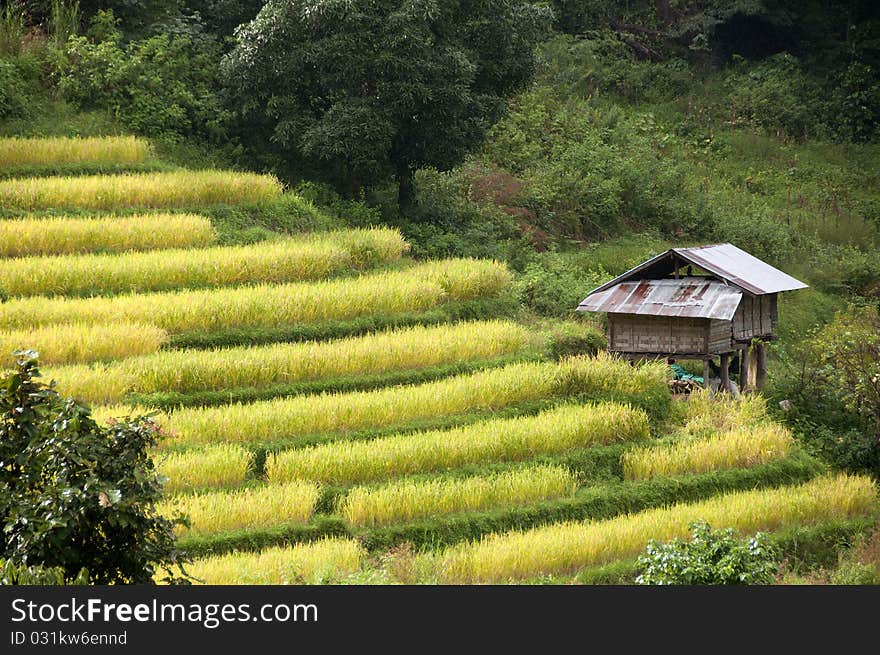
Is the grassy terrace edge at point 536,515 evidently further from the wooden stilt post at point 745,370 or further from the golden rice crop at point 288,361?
the wooden stilt post at point 745,370

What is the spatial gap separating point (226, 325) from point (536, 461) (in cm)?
414

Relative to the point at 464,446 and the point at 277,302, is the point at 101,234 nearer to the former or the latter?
the point at 277,302

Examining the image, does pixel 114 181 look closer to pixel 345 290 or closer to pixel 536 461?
pixel 345 290

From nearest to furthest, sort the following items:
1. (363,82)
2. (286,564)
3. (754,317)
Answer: (286,564), (754,317), (363,82)

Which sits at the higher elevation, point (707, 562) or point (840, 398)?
point (707, 562)

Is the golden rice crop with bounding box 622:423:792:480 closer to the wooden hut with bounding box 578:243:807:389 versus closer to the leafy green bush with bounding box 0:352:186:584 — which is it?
the wooden hut with bounding box 578:243:807:389

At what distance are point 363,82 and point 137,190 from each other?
14.2 feet

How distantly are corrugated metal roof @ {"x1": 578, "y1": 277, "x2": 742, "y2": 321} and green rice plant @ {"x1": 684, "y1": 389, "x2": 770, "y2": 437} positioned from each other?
104 centimetres

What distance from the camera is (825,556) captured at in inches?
448

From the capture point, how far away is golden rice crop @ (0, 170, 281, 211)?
1595 centimetres

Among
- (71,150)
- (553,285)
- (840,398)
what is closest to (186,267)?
(71,150)

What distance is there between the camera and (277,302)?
46.3 feet
